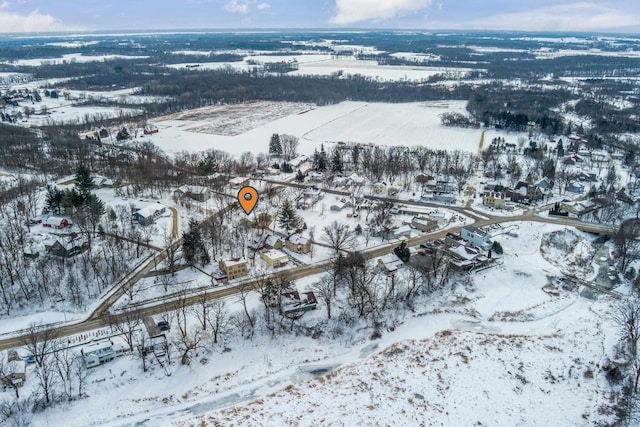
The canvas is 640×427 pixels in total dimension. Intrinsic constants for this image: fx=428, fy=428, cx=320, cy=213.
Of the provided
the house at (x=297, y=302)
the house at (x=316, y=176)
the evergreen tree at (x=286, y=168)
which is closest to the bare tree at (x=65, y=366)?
the house at (x=297, y=302)

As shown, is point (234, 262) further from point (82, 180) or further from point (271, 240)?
point (82, 180)

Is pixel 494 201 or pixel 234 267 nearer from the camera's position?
pixel 234 267

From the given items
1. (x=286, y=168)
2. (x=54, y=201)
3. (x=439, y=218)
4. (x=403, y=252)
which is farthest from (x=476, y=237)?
(x=54, y=201)

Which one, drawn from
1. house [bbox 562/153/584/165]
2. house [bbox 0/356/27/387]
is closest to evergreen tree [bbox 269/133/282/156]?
house [bbox 562/153/584/165]

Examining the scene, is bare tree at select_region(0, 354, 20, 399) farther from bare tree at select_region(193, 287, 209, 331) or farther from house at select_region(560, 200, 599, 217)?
house at select_region(560, 200, 599, 217)

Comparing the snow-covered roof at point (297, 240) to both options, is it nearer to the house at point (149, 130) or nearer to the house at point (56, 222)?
the house at point (56, 222)

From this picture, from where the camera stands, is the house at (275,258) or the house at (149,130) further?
the house at (149,130)
